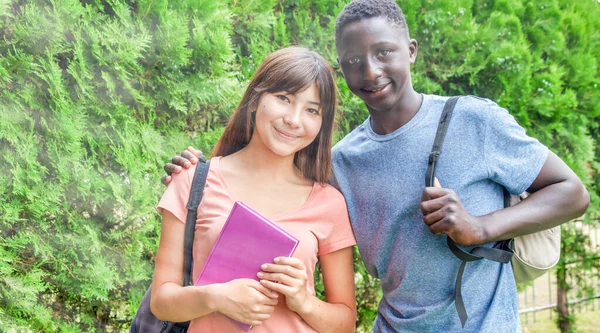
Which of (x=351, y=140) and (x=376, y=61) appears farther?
(x=351, y=140)

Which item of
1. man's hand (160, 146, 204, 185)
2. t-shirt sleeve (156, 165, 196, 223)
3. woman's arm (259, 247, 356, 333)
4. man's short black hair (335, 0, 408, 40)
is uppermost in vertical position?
man's short black hair (335, 0, 408, 40)

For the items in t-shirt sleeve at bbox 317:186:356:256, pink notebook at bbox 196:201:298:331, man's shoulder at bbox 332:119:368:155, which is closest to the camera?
pink notebook at bbox 196:201:298:331

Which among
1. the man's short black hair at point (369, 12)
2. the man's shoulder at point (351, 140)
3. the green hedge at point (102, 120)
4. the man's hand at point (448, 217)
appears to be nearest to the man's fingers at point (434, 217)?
the man's hand at point (448, 217)

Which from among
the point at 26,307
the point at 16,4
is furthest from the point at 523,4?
the point at 26,307

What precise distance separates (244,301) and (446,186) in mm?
814

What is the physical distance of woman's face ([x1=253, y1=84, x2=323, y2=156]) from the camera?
2191 mm

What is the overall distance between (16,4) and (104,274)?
1.21 m

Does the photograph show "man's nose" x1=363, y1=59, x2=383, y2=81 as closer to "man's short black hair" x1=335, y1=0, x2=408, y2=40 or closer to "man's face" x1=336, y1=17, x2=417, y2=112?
"man's face" x1=336, y1=17, x2=417, y2=112

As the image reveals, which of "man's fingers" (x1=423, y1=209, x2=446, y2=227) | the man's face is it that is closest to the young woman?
the man's face

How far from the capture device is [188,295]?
2.03 m

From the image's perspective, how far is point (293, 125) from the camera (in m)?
2.18

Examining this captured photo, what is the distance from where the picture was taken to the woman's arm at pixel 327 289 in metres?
1.99

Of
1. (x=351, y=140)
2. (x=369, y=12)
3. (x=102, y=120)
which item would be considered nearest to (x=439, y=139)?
(x=351, y=140)

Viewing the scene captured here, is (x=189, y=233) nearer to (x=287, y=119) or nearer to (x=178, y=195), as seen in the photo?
(x=178, y=195)
